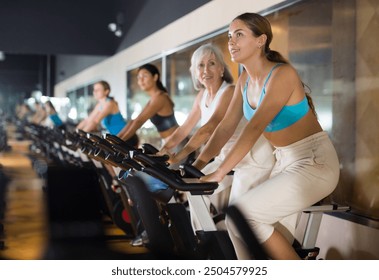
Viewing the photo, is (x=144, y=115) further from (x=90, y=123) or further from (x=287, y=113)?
(x=287, y=113)

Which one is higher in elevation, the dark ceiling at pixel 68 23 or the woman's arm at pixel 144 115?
the dark ceiling at pixel 68 23

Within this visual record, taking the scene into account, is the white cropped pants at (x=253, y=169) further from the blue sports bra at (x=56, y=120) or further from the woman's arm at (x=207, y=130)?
the blue sports bra at (x=56, y=120)

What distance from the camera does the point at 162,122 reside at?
4.75m

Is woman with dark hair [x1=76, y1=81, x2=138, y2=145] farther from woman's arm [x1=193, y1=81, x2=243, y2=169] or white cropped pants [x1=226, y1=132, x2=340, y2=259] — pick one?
white cropped pants [x1=226, y1=132, x2=340, y2=259]

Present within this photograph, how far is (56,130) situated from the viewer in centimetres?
516

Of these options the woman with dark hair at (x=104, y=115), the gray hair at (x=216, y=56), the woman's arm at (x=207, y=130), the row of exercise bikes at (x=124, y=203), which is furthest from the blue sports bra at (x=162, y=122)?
the woman's arm at (x=207, y=130)

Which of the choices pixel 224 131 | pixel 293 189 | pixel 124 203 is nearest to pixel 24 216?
pixel 124 203

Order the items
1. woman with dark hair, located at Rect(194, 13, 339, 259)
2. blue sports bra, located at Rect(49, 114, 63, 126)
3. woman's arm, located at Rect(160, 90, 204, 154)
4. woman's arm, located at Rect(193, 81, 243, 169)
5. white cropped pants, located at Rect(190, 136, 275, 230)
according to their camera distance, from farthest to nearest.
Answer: blue sports bra, located at Rect(49, 114, 63, 126) → woman's arm, located at Rect(160, 90, 204, 154) → white cropped pants, located at Rect(190, 136, 275, 230) → woman's arm, located at Rect(193, 81, 243, 169) → woman with dark hair, located at Rect(194, 13, 339, 259)

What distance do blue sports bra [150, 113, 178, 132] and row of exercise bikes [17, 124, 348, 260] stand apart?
0.42 metres

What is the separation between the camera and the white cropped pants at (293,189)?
296cm

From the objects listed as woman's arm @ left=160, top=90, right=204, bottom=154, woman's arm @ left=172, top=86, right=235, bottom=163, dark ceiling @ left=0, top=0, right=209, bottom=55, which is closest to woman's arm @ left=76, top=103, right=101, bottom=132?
dark ceiling @ left=0, top=0, right=209, bottom=55

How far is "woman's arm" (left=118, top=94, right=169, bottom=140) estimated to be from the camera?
460 cm

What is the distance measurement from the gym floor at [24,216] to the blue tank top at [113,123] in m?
0.58

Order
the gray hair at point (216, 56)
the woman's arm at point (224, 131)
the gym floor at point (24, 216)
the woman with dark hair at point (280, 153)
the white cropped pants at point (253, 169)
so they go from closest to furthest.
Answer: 1. the woman with dark hair at point (280, 153)
2. the woman's arm at point (224, 131)
3. the white cropped pants at point (253, 169)
4. the gray hair at point (216, 56)
5. the gym floor at point (24, 216)
